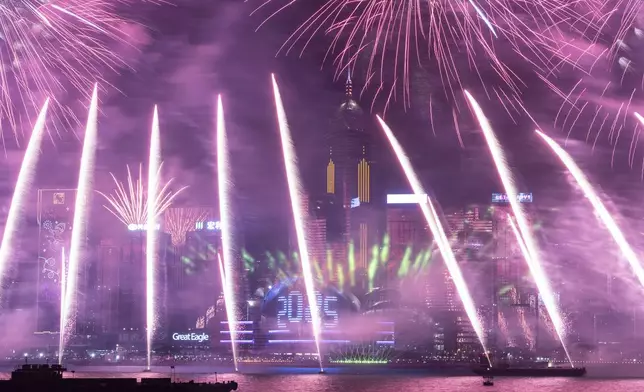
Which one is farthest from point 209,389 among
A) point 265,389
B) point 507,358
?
point 507,358

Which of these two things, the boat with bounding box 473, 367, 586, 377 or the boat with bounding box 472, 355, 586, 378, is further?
the boat with bounding box 473, 367, 586, 377

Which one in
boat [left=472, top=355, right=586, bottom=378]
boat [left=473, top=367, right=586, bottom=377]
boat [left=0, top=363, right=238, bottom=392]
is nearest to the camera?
boat [left=0, top=363, right=238, bottom=392]

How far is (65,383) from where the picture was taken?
69.3 m

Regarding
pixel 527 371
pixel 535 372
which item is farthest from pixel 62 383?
pixel 527 371

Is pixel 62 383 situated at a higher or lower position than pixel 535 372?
higher

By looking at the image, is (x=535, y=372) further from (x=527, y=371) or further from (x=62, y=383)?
(x=62, y=383)

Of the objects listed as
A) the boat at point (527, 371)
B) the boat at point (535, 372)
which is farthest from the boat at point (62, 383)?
the boat at point (535, 372)

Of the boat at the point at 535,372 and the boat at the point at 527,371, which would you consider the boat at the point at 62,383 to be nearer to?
the boat at the point at 527,371

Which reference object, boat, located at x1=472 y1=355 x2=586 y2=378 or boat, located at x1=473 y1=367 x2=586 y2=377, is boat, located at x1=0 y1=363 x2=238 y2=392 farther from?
boat, located at x1=473 y1=367 x2=586 y2=377

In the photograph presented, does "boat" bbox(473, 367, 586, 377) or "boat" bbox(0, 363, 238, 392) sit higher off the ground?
"boat" bbox(0, 363, 238, 392)

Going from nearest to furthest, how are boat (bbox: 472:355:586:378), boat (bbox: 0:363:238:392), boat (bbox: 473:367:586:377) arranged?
boat (bbox: 0:363:238:392) → boat (bbox: 472:355:586:378) → boat (bbox: 473:367:586:377)

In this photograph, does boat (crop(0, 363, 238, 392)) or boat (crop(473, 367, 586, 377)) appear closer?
boat (crop(0, 363, 238, 392))

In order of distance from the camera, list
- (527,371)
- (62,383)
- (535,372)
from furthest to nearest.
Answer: (527,371), (535,372), (62,383)

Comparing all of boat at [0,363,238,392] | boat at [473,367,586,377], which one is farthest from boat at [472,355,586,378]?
boat at [0,363,238,392]
